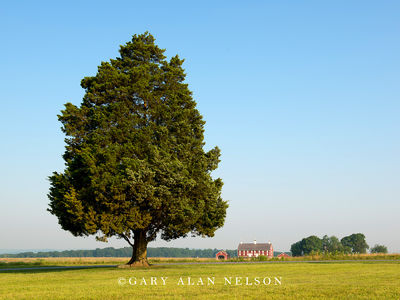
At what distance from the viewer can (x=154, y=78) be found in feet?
137

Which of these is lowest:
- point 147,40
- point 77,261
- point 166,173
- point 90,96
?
point 77,261

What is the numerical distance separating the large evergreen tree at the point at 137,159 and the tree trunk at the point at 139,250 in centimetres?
9

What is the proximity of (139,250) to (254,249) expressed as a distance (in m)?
123

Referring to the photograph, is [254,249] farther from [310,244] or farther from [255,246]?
[310,244]

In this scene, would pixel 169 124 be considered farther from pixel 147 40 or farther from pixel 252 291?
pixel 252 291

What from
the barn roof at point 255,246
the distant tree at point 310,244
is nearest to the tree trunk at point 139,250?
the barn roof at point 255,246

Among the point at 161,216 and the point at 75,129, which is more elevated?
the point at 75,129

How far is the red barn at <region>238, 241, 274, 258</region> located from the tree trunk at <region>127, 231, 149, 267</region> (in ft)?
395

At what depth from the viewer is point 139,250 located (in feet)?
132

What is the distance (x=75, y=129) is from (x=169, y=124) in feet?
29.0

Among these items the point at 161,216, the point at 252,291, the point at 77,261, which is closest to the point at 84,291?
the point at 252,291

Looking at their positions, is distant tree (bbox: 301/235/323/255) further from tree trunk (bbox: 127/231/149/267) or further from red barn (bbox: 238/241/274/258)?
tree trunk (bbox: 127/231/149/267)

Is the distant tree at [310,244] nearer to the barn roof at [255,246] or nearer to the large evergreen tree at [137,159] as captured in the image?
the barn roof at [255,246]

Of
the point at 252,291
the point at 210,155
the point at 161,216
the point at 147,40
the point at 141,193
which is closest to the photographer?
the point at 252,291
